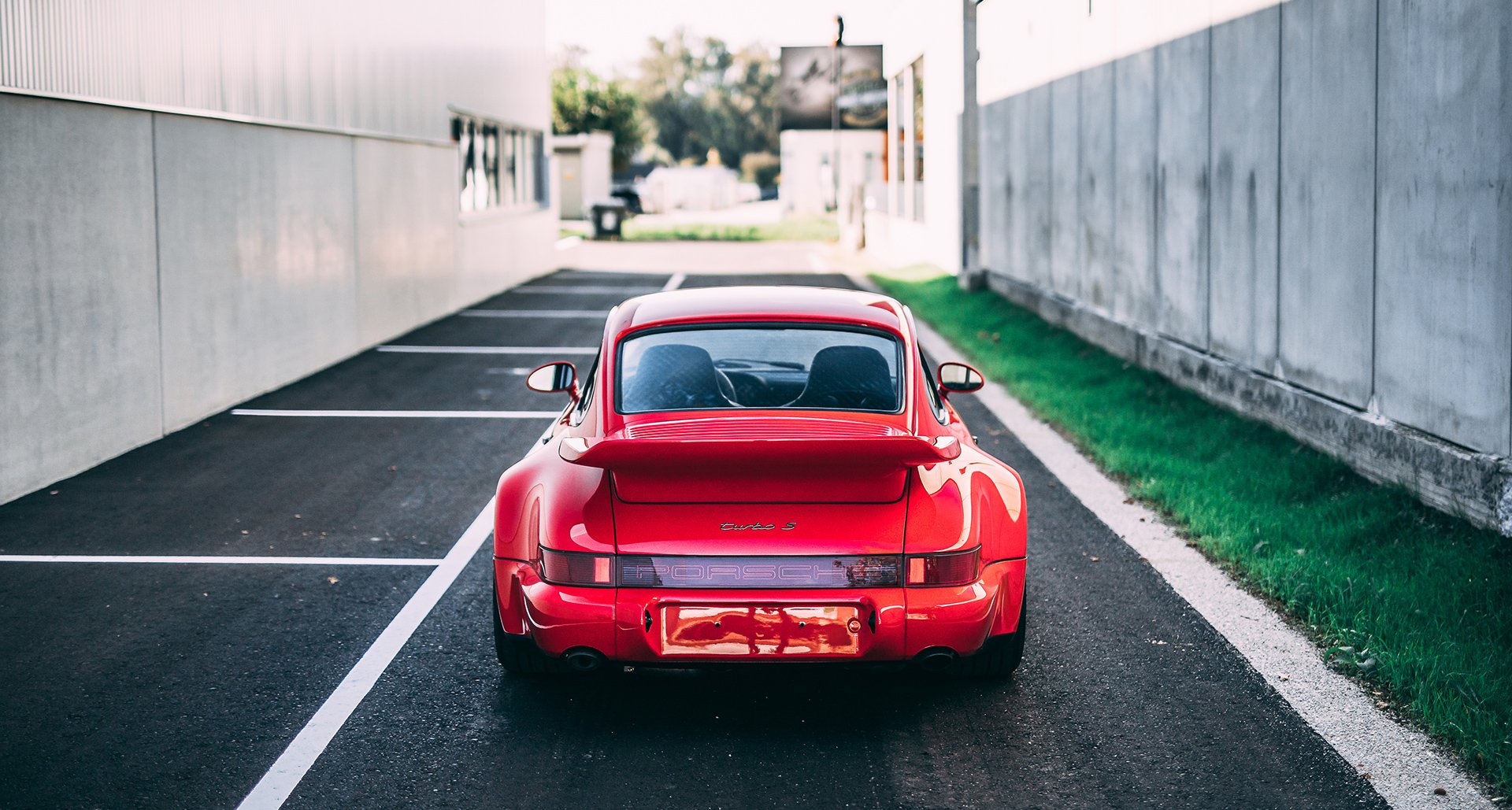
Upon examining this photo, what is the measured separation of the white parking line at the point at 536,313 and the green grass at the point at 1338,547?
393 inches

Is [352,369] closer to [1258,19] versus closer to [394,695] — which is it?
[1258,19]

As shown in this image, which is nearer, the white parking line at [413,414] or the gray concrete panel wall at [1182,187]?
the gray concrete panel wall at [1182,187]

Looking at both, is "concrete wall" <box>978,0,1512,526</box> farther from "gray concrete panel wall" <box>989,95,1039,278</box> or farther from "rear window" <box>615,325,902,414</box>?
"rear window" <box>615,325,902,414</box>

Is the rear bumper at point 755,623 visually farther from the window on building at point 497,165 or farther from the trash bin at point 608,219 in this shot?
the trash bin at point 608,219

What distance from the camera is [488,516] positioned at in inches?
322

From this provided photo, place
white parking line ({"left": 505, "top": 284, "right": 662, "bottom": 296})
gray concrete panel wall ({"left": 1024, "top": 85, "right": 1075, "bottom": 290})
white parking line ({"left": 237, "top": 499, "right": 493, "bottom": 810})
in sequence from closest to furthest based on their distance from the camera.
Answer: white parking line ({"left": 237, "top": 499, "right": 493, "bottom": 810}) < gray concrete panel wall ({"left": 1024, "top": 85, "right": 1075, "bottom": 290}) < white parking line ({"left": 505, "top": 284, "right": 662, "bottom": 296})

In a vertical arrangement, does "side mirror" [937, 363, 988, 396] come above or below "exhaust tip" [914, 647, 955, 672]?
above

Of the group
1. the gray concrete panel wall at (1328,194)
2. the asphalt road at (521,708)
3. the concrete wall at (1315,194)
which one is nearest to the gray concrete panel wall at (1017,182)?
the concrete wall at (1315,194)

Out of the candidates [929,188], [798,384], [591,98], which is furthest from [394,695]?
[591,98]

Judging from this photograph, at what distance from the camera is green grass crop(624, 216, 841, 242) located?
1804 inches

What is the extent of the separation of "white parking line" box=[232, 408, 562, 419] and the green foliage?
91.3m

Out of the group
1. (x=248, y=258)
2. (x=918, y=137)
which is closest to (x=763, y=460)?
(x=248, y=258)

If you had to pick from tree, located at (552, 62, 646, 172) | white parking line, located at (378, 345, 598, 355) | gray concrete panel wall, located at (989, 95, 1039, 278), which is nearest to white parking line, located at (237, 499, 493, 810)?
white parking line, located at (378, 345, 598, 355)

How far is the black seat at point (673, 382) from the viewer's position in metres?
5.24
